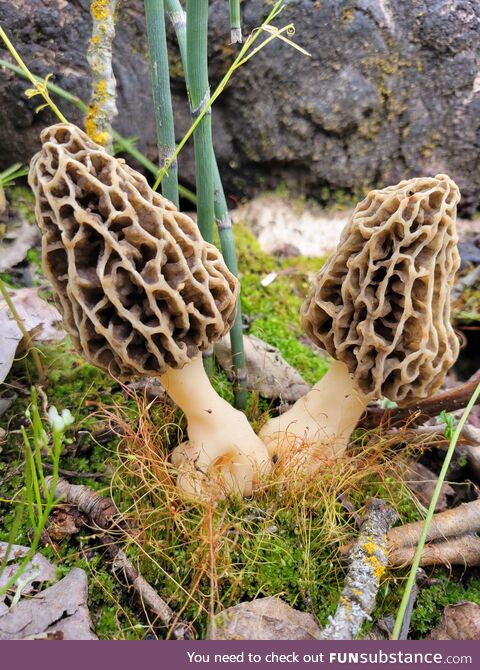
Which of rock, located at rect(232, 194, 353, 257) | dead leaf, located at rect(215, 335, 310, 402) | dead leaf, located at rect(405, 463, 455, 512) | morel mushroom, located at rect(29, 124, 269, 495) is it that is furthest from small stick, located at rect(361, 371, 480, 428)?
rock, located at rect(232, 194, 353, 257)

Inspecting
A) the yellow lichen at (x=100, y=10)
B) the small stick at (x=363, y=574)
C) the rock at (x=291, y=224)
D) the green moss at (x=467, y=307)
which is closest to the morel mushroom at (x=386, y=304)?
the small stick at (x=363, y=574)

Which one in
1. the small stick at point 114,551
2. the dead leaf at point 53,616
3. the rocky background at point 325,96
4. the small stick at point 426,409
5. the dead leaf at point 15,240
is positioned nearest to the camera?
the dead leaf at point 53,616

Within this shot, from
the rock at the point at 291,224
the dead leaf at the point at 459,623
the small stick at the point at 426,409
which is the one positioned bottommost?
the dead leaf at the point at 459,623

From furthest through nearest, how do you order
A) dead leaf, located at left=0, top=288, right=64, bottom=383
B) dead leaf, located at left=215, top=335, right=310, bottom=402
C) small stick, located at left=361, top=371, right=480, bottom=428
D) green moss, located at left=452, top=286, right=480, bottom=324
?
green moss, located at left=452, top=286, right=480, bottom=324 < dead leaf, located at left=215, top=335, right=310, bottom=402 < dead leaf, located at left=0, top=288, right=64, bottom=383 < small stick, located at left=361, top=371, right=480, bottom=428

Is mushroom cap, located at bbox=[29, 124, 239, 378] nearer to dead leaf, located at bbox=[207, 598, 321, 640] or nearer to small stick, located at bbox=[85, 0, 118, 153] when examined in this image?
small stick, located at bbox=[85, 0, 118, 153]

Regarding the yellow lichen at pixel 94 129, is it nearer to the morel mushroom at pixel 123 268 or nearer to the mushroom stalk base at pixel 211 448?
the morel mushroom at pixel 123 268
